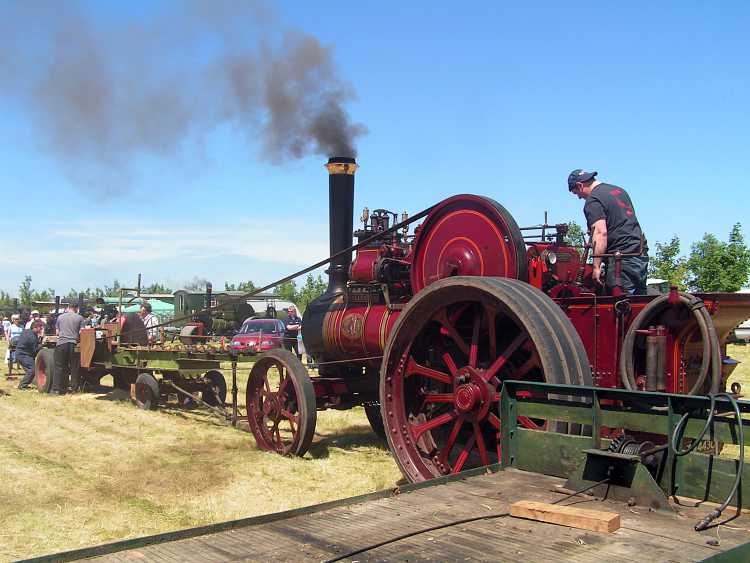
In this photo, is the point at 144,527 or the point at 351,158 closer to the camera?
the point at 144,527

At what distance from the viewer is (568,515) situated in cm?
299

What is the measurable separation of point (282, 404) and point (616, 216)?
3599 mm

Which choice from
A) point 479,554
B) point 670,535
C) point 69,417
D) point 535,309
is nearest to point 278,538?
point 479,554

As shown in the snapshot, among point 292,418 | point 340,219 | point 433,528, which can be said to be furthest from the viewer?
point 340,219

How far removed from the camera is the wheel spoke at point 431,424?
516 cm

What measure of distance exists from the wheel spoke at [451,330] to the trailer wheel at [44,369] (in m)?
9.01

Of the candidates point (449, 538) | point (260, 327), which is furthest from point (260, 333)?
point (449, 538)

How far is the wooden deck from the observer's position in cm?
262

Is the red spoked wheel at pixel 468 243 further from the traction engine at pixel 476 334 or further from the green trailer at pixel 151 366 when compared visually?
the green trailer at pixel 151 366

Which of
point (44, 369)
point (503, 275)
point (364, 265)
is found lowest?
point (44, 369)

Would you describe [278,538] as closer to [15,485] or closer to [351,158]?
[15,485]

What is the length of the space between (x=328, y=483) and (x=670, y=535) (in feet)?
13.2

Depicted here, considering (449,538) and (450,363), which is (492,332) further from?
(449,538)

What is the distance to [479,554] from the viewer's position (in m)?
2.67
